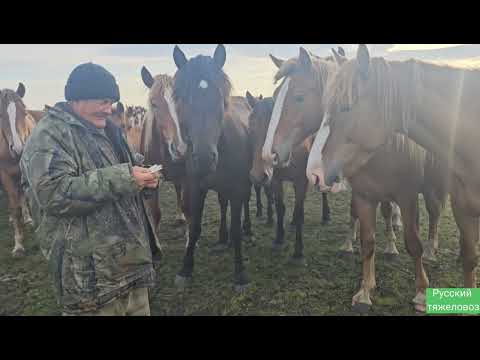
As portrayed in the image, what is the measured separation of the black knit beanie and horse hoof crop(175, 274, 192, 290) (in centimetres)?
299

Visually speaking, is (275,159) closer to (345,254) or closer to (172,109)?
(172,109)

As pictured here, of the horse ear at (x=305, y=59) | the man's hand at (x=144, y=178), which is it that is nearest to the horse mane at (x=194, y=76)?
the horse ear at (x=305, y=59)

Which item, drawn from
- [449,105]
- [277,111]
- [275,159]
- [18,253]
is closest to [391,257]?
[275,159]

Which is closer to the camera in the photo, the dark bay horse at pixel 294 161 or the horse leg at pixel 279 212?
the dark bay horse at pixel 294 161

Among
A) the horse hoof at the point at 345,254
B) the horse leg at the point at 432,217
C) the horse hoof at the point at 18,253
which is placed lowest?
the horse hoof at the point at 345,254

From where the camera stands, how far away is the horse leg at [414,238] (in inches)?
124

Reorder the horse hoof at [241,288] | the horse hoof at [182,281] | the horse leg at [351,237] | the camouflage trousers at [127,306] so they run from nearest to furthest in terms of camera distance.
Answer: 1. the camouflage trousers at [127,306]
2. the horse hoof at [241,288]
3. the horse hoof at [182,281]
4. the horse leg at [351,237]

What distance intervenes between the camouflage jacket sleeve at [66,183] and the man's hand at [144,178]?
51 millimetres

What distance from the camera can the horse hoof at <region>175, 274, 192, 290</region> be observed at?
161 inches

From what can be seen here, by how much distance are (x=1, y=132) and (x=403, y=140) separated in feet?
21.1

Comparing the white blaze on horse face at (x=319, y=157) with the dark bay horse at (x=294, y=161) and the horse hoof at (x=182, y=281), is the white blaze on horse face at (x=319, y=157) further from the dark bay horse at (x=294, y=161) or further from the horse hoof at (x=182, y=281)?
the horse hoof at (x=182, y=281)

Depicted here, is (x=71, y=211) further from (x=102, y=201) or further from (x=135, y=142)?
(x=135, y=142)

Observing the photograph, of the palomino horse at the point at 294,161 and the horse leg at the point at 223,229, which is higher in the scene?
the palomino horse at the point at 294,161

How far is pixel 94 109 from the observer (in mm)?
1877
